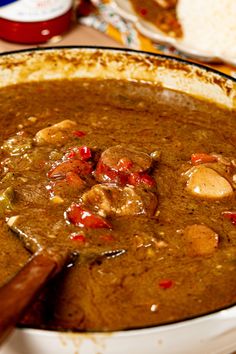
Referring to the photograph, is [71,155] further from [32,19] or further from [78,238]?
[32,19]

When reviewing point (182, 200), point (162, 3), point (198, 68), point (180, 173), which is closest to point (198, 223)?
point (182, 200)

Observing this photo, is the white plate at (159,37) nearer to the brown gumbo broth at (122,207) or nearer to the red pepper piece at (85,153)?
the brown gumbo broth at (122,207)

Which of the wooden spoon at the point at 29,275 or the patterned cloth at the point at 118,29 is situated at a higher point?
the wooden spoon at the point at 29,275

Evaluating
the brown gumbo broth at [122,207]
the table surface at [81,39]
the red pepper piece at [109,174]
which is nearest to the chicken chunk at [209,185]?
the brown gumbo broth at [122,207]

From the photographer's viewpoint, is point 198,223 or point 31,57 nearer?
point 198,223

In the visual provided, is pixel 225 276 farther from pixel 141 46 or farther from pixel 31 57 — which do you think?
pixel 141 46

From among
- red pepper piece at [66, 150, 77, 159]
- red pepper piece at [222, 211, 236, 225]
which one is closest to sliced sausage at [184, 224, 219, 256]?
red pepper piece at [222, 211, 236, 225]

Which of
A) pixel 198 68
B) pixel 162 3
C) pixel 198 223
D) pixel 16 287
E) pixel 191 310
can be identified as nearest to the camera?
pixel 16 287
